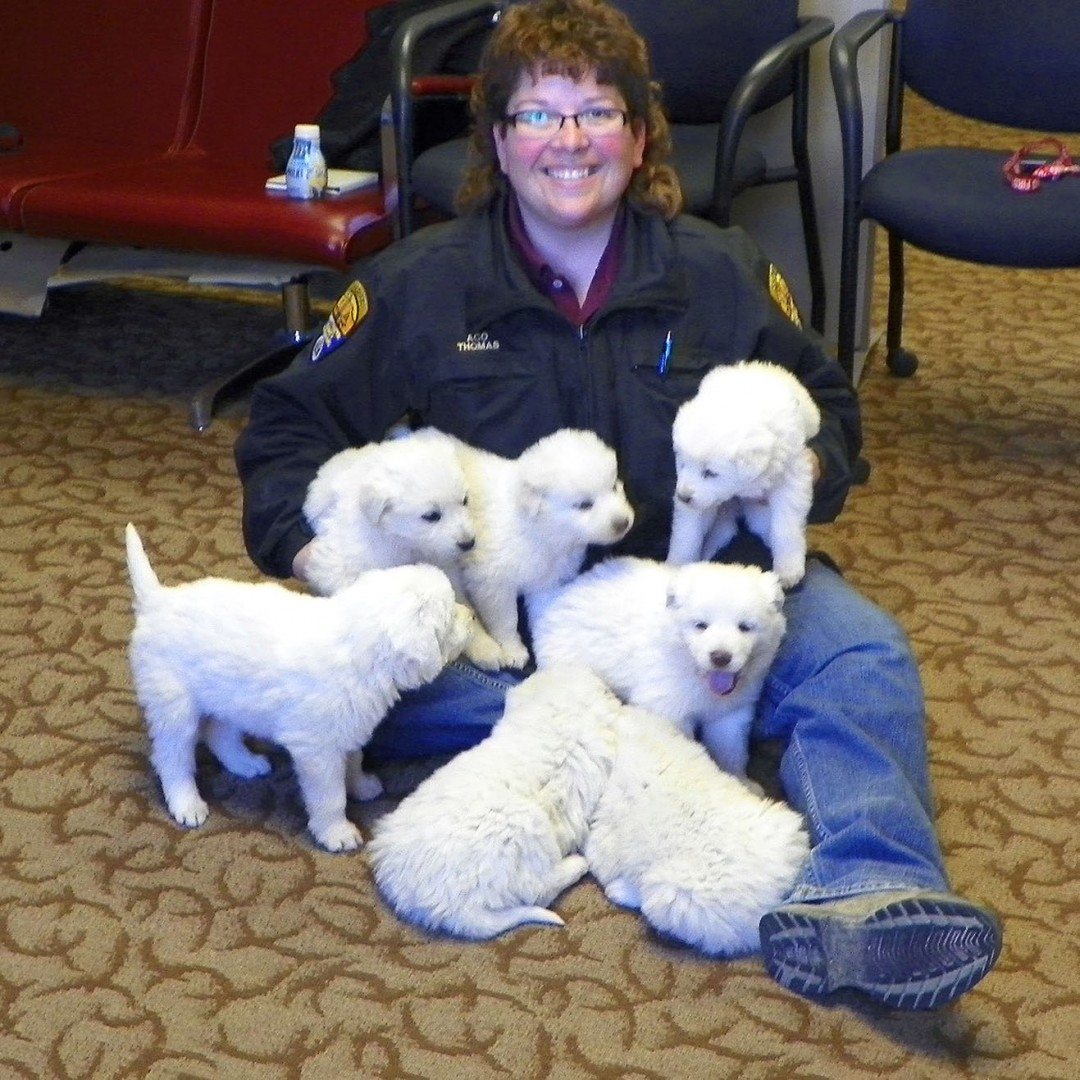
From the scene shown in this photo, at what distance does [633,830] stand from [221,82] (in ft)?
9.65

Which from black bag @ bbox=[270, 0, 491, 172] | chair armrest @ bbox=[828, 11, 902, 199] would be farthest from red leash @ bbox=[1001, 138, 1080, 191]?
black bag @ bbox=[270, 0, 491, 172]

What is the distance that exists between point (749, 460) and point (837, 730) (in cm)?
37

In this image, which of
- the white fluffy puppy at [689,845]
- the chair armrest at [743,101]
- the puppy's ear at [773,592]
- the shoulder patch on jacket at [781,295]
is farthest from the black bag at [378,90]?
the white fluffy puppy at [689,845]

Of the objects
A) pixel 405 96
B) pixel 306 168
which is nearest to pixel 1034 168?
pixel 405 96

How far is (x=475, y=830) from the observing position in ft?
5.87

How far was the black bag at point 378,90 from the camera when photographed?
341cm

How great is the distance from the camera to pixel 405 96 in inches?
124

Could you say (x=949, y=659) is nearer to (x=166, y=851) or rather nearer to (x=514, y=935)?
(x=514, y=935)

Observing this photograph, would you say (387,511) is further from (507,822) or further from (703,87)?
(703,87)

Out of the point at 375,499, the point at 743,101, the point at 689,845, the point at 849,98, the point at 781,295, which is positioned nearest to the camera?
the point at 689,845

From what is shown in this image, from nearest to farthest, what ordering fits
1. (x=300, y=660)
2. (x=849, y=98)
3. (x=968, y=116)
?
1. (x=300, y=660)
2. (x=849, y=98)
3. (x=968, y=116)

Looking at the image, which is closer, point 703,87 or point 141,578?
point 141,578

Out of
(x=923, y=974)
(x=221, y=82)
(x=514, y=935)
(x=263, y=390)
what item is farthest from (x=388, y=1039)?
(x=221, y=82)

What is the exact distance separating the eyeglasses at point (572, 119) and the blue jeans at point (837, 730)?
0.70 m
